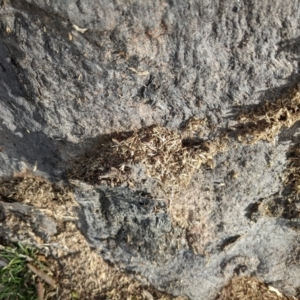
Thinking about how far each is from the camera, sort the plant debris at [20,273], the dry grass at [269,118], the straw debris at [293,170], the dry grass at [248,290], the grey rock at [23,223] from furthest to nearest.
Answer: the plant debris at [20,273] < the dry grass at [248,290] < the grey rock at [23,223] < the straw debris at [293,170] < the dry grass at [269,118]

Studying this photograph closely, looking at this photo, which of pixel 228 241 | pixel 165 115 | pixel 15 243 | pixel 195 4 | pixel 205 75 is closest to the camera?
pixel 195 4

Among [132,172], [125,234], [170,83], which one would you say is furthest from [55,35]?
[125,234]

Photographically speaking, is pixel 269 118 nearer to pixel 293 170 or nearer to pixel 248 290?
pixel 293 170

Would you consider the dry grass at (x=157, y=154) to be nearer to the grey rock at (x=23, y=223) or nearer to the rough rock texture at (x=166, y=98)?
the rough rock texture at (x=166, y=98)

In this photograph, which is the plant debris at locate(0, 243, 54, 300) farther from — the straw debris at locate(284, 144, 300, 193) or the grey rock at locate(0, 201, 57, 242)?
the straw debris at locate(284, 144, 300, 193)

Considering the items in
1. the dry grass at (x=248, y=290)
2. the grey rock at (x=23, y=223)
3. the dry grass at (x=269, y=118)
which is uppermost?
the dry grass at (x=269, y=118)

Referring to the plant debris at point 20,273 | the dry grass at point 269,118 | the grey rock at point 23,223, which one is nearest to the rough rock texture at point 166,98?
the dry grass at point 269,118

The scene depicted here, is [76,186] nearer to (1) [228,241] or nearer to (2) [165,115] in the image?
(2) [165,115]

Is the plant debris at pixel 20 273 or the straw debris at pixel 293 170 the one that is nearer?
the straw debris at pixel 293 170
